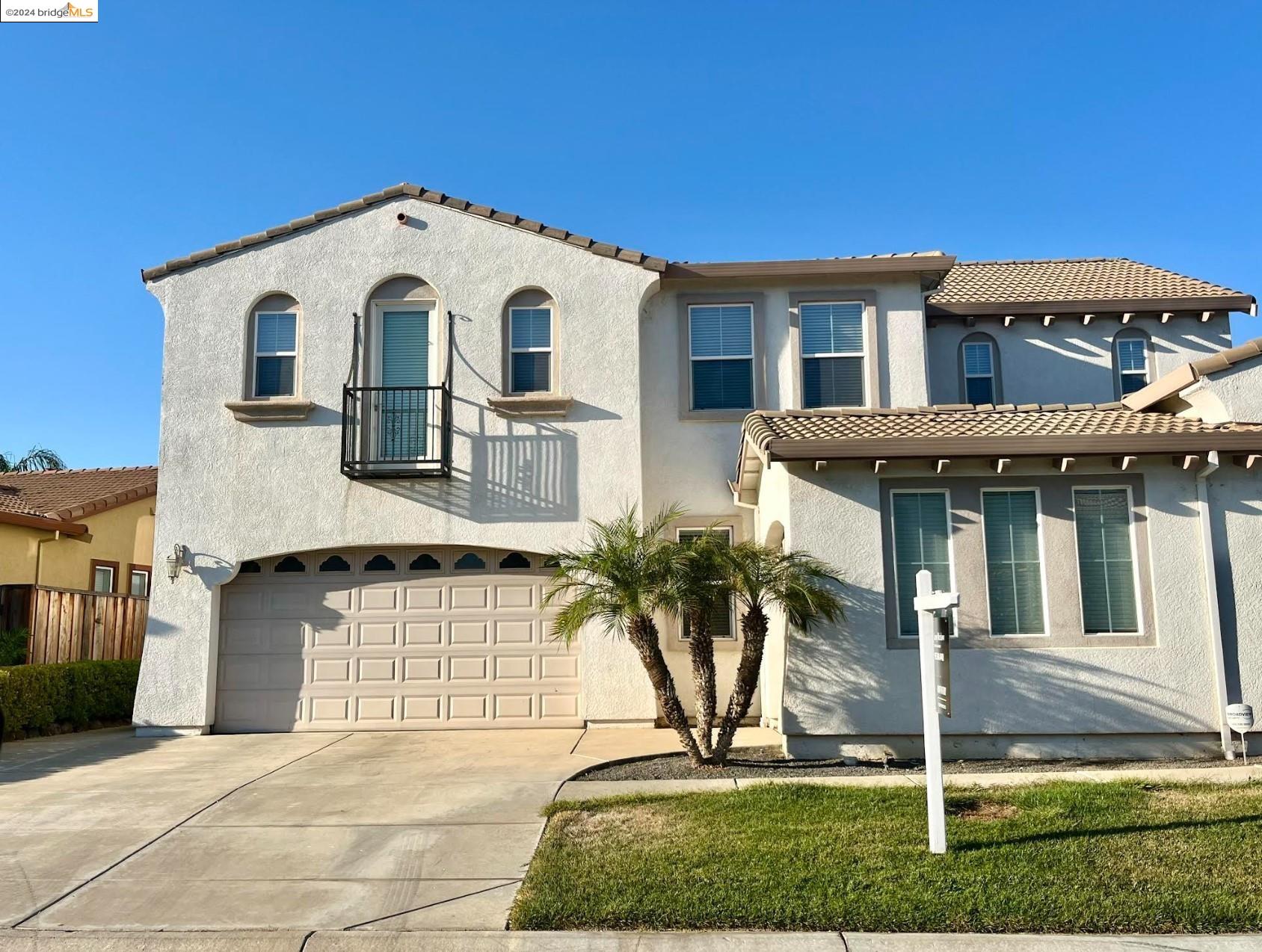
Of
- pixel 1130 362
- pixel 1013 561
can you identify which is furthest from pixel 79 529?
pixel 1130 362

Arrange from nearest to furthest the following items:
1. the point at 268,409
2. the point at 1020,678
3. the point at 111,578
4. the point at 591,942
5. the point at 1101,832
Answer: the point at 591,942, the point at 1101,832, the point at 1020,678, the point at 268,409, the point at 111,578

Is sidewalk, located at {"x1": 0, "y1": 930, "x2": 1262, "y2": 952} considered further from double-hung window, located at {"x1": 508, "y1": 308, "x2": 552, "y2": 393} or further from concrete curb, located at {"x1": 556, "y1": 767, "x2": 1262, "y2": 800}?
double-hung window, located at {"x1": 508, "y1": 308, "x2": 552, "y2": 393}

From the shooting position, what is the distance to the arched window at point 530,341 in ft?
Answer: 47.5

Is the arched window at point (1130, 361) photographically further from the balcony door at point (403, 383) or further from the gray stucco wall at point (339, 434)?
the balcony door at point (403, 383)

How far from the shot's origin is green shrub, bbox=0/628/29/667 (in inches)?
576

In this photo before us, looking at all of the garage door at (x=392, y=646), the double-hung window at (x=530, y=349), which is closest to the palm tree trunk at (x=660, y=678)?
the garage door at (x=392, y=646)

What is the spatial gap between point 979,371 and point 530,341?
7.05 m

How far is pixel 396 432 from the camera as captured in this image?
1432 centimetres

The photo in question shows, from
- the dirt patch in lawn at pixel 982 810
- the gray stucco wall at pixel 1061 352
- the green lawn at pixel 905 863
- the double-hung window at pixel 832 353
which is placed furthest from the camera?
the gray stucco wall at pixel 1061 352

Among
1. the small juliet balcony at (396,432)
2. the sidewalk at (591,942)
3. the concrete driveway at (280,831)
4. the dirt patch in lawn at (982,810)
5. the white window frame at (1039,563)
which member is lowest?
the sidewalk at (591,942)

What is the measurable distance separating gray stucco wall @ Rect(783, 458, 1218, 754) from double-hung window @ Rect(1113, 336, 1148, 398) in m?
5.96

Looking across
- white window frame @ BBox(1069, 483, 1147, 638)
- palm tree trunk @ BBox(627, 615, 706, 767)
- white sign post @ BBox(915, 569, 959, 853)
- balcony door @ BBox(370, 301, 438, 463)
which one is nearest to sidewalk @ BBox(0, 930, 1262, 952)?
white sign post @ BBox(915, 569, 959, 853)

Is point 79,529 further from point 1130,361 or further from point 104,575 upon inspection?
point 1130,361

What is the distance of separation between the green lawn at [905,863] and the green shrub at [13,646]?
397 inches
